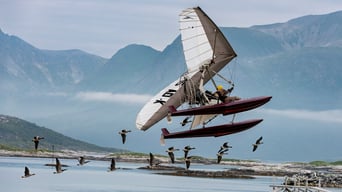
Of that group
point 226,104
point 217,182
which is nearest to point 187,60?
point 226,104

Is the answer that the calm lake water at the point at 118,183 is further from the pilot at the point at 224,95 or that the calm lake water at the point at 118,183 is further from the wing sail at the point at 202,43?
the pilot at the point at 224,95

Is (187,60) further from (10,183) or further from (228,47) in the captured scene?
(10,183)

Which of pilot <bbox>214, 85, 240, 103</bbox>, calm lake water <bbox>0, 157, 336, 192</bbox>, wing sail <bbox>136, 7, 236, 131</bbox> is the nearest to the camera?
pilot <bbox>214, 85, 240, 103</bbox>

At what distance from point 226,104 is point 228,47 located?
5534 millimetres

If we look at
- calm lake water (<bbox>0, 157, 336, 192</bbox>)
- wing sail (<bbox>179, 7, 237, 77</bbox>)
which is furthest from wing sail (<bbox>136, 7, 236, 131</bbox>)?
calm lake water (<bbox>0, 157, 336, 192</bbox>)

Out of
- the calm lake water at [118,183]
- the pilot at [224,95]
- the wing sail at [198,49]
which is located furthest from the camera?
the calm lake water at [118,183]

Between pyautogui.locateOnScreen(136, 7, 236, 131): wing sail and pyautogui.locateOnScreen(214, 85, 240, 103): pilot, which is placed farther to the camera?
pyautogui.locateOnScreen(136, 7, 236, 131): wing sail

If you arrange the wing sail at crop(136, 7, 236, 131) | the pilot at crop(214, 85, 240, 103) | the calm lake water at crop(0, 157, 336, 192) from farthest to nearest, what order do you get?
1. the calm lake water at crop(0, 157, 336, 192)
2. the wing sail at crop(136, 7, 236, 131)
3. the pilot at crop(214, 85, 240, 103)

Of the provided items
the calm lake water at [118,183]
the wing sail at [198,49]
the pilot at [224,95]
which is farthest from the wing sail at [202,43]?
the calm lake water at [118,183]

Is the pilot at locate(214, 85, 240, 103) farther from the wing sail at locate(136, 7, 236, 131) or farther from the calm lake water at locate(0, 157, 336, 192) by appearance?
the calm lake water at locate(0, 157, 336, 192)

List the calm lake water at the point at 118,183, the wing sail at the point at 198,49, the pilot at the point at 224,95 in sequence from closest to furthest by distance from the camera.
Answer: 1. the pilot at the point at 224,95
2. the wing sail at the point at 198,49
3. the calm lake water at the point at 118,183

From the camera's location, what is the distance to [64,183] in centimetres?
16362

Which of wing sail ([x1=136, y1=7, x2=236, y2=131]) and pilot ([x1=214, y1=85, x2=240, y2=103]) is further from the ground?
wing sail ([x1=136, y1=7, x2=236, y2=131])

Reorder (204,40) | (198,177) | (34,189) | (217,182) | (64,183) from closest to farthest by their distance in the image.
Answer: (204,40) < (34,189) < (64,183) < (217,182) < (198,177)
